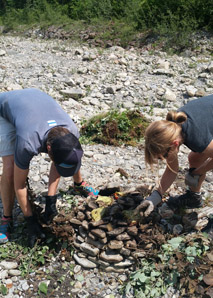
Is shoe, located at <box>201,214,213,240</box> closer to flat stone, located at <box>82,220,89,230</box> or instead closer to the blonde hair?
the blonde hair

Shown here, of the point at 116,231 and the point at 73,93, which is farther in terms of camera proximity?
the point at 73,93

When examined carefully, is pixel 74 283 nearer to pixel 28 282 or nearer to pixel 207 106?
pixel 28 282

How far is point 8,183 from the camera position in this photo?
3309mm

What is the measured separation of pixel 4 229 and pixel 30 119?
1.35 meters

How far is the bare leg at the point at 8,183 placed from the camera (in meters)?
3.23

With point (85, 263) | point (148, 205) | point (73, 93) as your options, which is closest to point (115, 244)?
point (85, 263)

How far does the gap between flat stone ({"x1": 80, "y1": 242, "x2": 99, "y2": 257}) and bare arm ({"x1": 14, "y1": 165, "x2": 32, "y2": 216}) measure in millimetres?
641

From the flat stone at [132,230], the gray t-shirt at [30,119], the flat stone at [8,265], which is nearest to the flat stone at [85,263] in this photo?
the flat stone at [132,230]

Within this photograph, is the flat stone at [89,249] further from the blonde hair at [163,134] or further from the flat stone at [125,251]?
the blonde hair at [163,134]

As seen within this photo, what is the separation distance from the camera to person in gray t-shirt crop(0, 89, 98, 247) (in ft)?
9.05

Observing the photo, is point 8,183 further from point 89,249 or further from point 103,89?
point 103,89

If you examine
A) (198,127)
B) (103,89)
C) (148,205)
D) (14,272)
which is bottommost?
(103,89)

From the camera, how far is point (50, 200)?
3295 millimetres

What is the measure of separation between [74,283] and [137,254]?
66 cm
